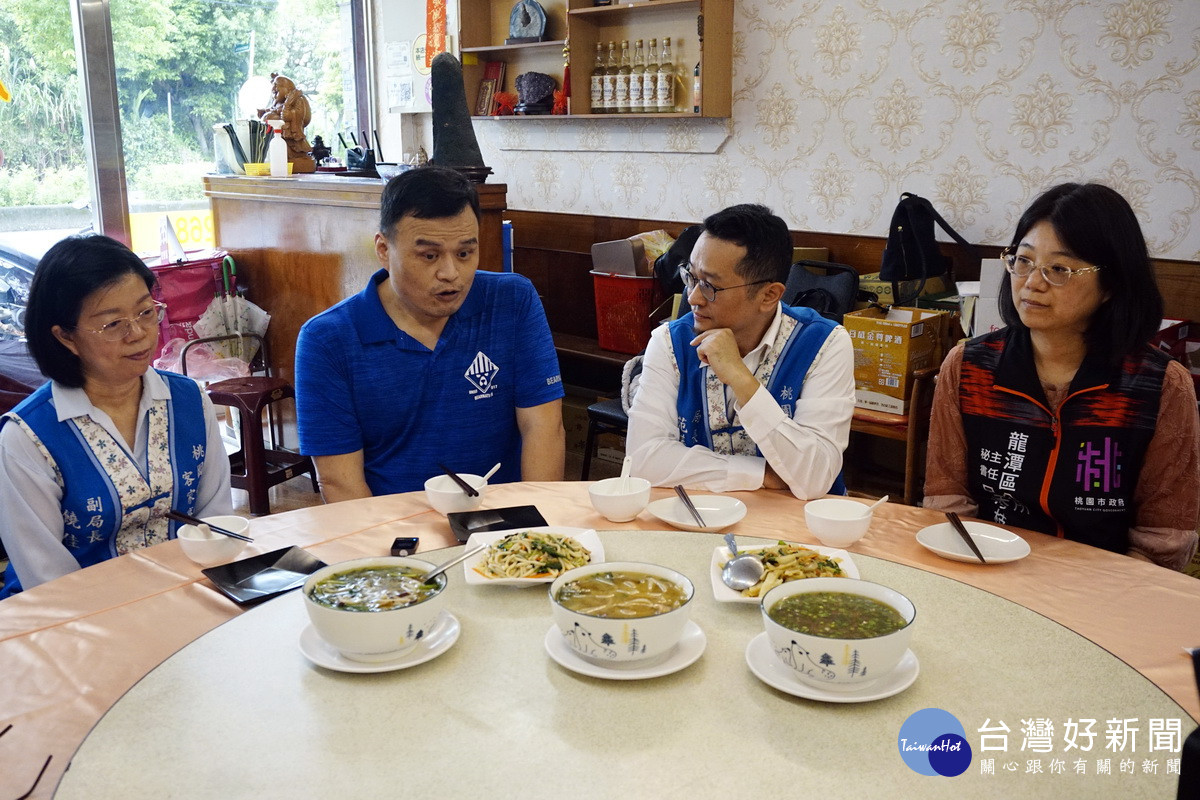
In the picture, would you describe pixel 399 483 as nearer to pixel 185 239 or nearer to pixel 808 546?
pixel 808 546

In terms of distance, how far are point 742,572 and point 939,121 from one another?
9.20ft

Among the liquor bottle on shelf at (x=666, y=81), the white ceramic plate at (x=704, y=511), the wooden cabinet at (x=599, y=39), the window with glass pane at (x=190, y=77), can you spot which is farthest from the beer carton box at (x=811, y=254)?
the window with glass pane at (x=190, y=77)

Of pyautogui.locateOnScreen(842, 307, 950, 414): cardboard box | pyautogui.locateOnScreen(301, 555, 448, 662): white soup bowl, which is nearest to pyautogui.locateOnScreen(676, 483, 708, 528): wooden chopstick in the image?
pyautogui.locateOnScreen(301, 555, 448, 662): white soup bowl

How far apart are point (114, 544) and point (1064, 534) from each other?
6.21ft

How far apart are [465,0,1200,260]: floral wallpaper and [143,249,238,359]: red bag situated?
75.2 inches

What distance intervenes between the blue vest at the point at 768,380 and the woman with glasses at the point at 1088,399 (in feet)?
1.20

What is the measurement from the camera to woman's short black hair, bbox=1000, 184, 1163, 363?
1810mm

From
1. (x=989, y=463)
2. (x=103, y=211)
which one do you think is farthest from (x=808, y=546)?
(x=103, y=211)

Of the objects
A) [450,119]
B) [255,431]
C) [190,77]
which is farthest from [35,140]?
[450,119]

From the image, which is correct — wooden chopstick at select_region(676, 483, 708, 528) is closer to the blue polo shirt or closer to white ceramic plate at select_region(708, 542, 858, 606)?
white ceramic plate at select_region(708, 542, 858, 606)

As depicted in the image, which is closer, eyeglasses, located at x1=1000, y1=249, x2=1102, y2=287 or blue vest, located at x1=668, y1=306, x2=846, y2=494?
eyeglasses, located at x1=1000, y1=249, x2=1102, y2=287

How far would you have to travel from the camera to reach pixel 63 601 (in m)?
1.33

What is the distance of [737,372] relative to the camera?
2.03m

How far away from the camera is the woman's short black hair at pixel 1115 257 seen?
181cm
